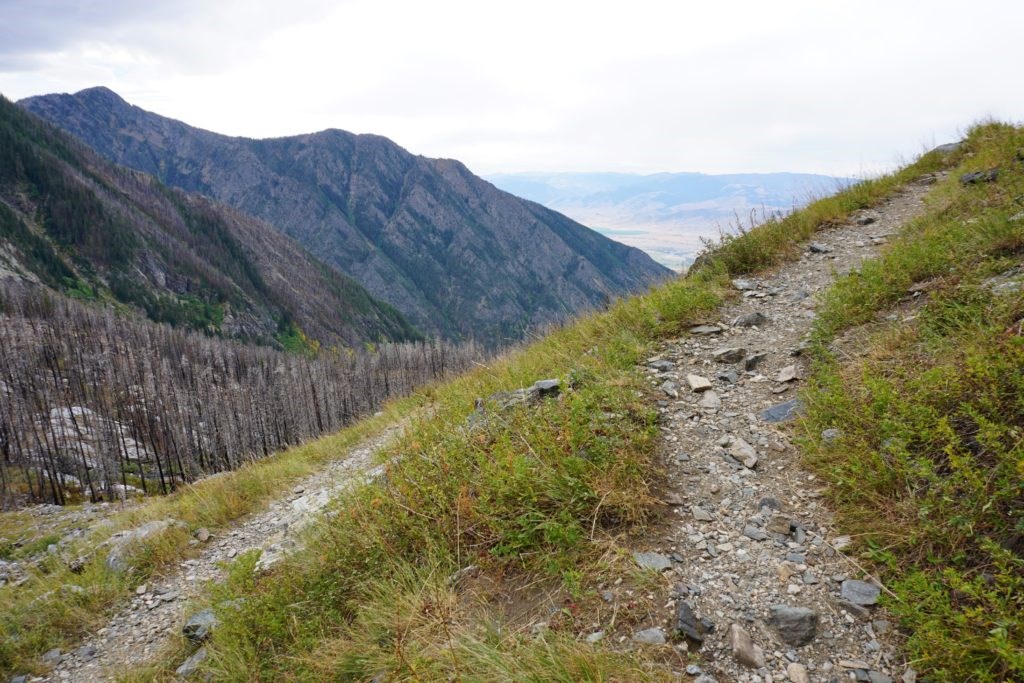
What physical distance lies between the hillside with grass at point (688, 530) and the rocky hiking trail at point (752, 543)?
2 cm

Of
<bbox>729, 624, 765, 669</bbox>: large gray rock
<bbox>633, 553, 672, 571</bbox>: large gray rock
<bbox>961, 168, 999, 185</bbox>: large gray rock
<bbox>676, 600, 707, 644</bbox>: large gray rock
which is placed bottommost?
<bbox>729, 624, 765, 669</bbox>: large gray rock

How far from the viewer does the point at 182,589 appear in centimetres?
671

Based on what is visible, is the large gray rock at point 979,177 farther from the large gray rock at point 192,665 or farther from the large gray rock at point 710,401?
the large gray rock at point 192,665

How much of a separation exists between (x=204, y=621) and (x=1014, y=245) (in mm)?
10911

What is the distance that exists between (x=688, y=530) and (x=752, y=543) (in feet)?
1.66

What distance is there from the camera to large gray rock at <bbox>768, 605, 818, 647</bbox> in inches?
127

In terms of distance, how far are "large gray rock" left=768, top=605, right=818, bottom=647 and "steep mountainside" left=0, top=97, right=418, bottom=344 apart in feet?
449

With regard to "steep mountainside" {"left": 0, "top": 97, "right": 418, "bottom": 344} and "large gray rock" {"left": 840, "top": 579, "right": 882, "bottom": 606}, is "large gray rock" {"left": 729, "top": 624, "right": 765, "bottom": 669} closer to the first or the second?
"large gray rock" {"left": 840, "top": 579, "right": 882, "bottom": 606}

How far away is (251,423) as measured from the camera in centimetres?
6219

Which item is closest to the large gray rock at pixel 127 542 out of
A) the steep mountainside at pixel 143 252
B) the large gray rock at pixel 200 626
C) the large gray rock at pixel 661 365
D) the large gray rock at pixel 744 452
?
the large gray rock at pixel 200 626

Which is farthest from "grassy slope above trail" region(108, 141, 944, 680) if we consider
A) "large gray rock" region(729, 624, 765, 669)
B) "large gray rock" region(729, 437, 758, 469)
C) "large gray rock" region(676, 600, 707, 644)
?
"large gray rock" region(729, 437, 758, 469)

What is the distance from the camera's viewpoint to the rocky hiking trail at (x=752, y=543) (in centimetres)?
314

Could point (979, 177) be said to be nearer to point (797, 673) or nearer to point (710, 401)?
point (710, 401)

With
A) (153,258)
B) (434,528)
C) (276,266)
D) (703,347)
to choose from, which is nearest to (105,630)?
(434,528)
